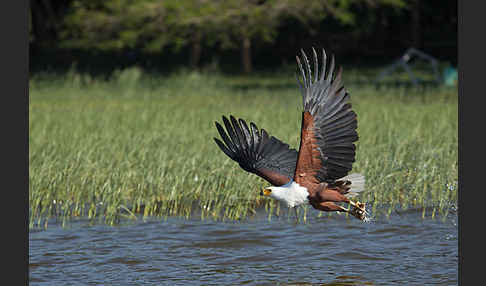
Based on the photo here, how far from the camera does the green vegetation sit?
8375 mm

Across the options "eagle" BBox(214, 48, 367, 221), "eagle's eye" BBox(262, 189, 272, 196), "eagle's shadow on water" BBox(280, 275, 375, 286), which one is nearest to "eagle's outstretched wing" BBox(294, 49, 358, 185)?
"eagle" BBox(214, 48, 367, 221)

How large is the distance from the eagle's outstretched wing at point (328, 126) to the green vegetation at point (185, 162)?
638mm

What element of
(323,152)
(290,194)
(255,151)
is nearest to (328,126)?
(323,152)

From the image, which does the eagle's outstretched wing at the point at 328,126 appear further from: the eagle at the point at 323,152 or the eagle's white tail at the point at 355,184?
the eagle's white tail at the point at 355,184

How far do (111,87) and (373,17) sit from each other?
11621mm

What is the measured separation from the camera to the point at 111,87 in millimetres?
23484

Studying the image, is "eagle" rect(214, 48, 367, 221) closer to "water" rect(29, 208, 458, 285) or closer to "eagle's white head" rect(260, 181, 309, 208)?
"eagle's white head" rect(260, 181, 309, 208)

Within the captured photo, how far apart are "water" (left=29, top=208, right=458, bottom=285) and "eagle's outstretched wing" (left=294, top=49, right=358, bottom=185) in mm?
969

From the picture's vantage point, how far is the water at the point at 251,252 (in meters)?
6.32

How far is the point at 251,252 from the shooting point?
7.12 metres

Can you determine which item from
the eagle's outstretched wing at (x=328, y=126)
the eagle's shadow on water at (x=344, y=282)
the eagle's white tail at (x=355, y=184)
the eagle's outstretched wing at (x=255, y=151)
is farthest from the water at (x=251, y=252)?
the eagle's outstretched wing at (x=328, y=126)

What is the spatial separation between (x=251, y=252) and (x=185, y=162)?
2352mm

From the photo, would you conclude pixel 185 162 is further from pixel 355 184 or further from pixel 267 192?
pixel 267 192

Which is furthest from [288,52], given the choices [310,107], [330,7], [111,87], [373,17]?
[310,107]
